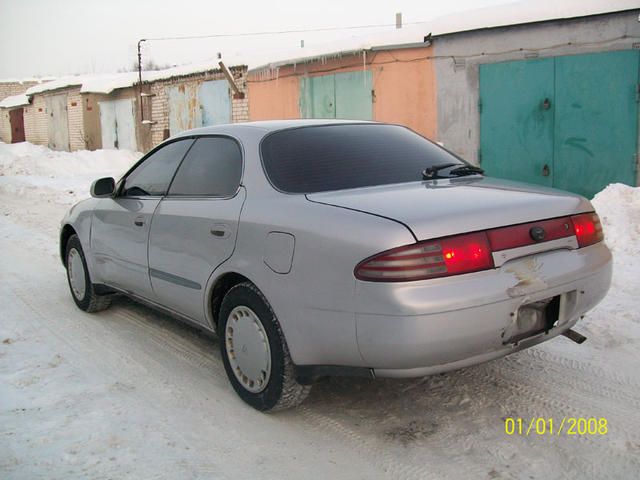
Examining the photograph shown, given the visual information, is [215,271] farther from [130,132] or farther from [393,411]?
[130,132]

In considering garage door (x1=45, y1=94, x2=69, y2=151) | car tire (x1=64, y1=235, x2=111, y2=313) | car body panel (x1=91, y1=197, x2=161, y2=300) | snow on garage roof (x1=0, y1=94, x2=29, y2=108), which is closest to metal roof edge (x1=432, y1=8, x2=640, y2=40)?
car body panel (x1=91, y1=197, x2=161, y2=300)

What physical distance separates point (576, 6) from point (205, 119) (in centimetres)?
1131

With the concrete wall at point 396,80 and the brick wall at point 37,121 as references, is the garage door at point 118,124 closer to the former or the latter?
the brick wall at point 37,121

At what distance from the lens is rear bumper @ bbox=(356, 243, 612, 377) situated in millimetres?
2539

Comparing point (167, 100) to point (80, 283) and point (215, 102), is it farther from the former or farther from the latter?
point (80, 283)

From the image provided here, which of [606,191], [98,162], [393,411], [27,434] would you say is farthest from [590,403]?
[98,162]

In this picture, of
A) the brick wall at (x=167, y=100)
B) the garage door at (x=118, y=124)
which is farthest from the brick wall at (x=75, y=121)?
the brick wall at (x=167, y=100)

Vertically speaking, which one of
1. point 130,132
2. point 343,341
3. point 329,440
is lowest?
point 329,440

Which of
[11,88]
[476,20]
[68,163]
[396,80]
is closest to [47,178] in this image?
[68,163]

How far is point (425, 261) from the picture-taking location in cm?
258

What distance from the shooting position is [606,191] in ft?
25.4

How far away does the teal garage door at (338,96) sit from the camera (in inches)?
494

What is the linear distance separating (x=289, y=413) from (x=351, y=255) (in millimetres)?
1086

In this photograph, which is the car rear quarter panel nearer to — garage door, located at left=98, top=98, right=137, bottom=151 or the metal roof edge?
the metal roof edge
